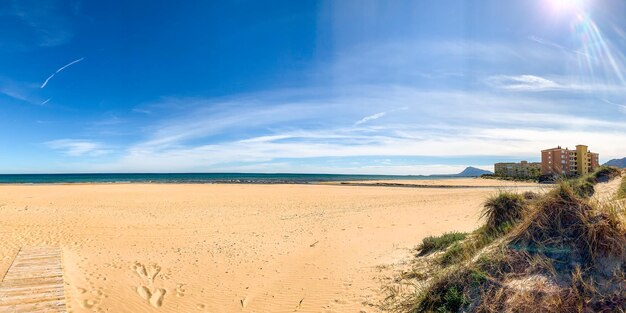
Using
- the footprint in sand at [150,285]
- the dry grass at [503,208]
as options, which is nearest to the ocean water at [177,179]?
the footprint in sand at [150,285]

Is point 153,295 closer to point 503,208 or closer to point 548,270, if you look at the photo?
point 548,270

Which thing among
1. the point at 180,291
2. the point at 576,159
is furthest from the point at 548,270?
the point at 576,159

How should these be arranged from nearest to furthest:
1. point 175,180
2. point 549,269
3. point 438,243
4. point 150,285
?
point 549,269, point 150,285, point 438,243, point 175,180

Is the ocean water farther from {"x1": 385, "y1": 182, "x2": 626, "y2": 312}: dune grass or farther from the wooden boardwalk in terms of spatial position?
{"x1": 385, "y1": 182, "x2": 626, "y2": 312}: dune grass

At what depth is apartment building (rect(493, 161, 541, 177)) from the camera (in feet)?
251

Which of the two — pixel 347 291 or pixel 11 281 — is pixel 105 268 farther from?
pixel 347 291

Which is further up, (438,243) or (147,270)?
(438,243)

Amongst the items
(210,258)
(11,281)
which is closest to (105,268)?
(11,281)

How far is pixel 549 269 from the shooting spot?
448 centimetres

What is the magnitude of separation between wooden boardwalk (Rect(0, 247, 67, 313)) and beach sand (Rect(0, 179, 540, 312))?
259mm

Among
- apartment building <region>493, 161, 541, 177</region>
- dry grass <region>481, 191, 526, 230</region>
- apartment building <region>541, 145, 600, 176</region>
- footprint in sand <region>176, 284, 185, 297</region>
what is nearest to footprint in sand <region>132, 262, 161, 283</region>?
footprint in sand <region>176, 284, 185, 297</region>

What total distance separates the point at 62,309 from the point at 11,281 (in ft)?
7.47

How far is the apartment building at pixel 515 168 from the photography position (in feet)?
251

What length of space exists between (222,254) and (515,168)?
3528 inches
